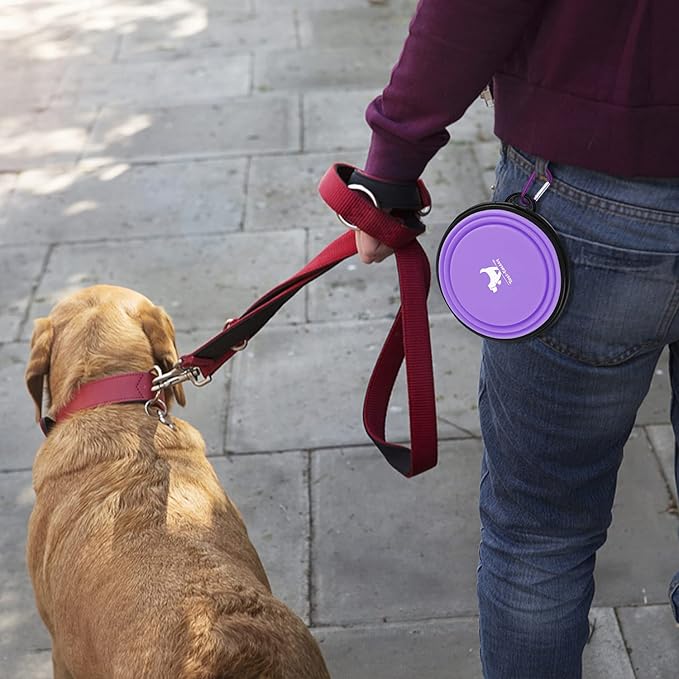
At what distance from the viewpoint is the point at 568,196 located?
1666 millimetres

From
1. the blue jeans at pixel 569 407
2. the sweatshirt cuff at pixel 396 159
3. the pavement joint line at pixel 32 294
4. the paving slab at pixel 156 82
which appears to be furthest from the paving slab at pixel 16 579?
the paving slab at pixel 156 82

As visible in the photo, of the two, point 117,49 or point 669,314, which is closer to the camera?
point 669,314

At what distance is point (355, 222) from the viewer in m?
1.87

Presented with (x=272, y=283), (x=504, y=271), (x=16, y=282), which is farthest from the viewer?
(x=16, y=282)

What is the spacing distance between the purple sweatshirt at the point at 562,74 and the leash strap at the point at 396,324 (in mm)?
235

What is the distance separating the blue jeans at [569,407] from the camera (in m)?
1.63

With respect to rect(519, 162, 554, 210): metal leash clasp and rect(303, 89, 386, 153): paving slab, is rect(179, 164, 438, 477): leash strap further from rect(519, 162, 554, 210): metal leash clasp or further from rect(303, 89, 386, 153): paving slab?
rect(303, 89, 386, 153): paving slab

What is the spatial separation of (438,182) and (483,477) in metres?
3.60

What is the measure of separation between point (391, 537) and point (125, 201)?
9.75ft

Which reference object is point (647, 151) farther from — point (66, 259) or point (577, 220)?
point (66, 259)

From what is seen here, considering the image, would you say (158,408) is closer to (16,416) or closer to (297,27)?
(16,416)

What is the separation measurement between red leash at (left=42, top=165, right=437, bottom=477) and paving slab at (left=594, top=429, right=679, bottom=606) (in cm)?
129

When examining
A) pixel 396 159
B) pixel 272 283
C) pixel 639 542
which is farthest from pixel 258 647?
pixel 272 283

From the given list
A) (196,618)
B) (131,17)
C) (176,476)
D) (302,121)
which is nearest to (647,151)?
(196,618)
